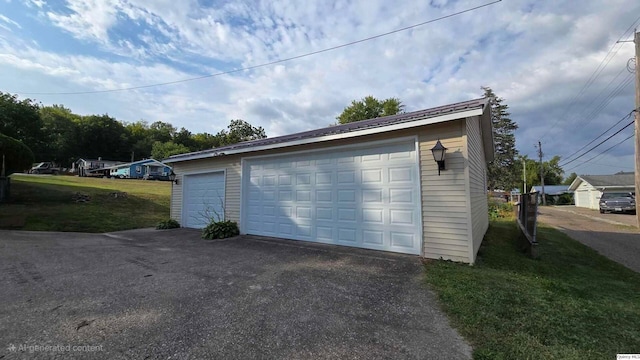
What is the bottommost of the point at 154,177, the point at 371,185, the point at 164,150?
the point at 371,185

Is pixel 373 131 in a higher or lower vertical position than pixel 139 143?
lower

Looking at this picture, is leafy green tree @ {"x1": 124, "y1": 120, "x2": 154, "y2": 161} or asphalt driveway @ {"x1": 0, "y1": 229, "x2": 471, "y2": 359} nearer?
asphalt driveway @ {"x1": 0, "y1": 229, "x2": 471, "y2": 359}

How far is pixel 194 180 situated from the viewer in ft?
33.1

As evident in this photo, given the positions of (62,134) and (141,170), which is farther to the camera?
(62,134)

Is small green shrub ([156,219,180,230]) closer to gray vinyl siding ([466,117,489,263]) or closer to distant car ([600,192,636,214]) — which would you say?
gray vinyl siding ([466,117,489,263])

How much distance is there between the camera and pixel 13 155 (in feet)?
38.4

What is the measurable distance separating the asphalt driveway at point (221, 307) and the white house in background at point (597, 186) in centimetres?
3066

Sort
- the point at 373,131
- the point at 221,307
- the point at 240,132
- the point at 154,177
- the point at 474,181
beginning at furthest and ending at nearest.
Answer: the point at 240,132, the point at 154,177, the point at 474,181, the point at 373,131, the point at 221,307

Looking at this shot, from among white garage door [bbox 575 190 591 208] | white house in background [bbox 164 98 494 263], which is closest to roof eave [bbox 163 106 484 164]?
white house in background [bbox 164 98 494 263]

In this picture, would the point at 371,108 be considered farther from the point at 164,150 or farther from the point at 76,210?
the point at 164,150

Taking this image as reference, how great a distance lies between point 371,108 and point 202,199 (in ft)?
79.9

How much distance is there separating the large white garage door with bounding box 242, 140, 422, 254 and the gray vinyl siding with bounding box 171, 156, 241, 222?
44cm

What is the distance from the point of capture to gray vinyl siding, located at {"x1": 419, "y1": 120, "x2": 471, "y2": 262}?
488 centimetres

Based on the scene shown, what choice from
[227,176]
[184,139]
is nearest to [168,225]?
[227,176]
